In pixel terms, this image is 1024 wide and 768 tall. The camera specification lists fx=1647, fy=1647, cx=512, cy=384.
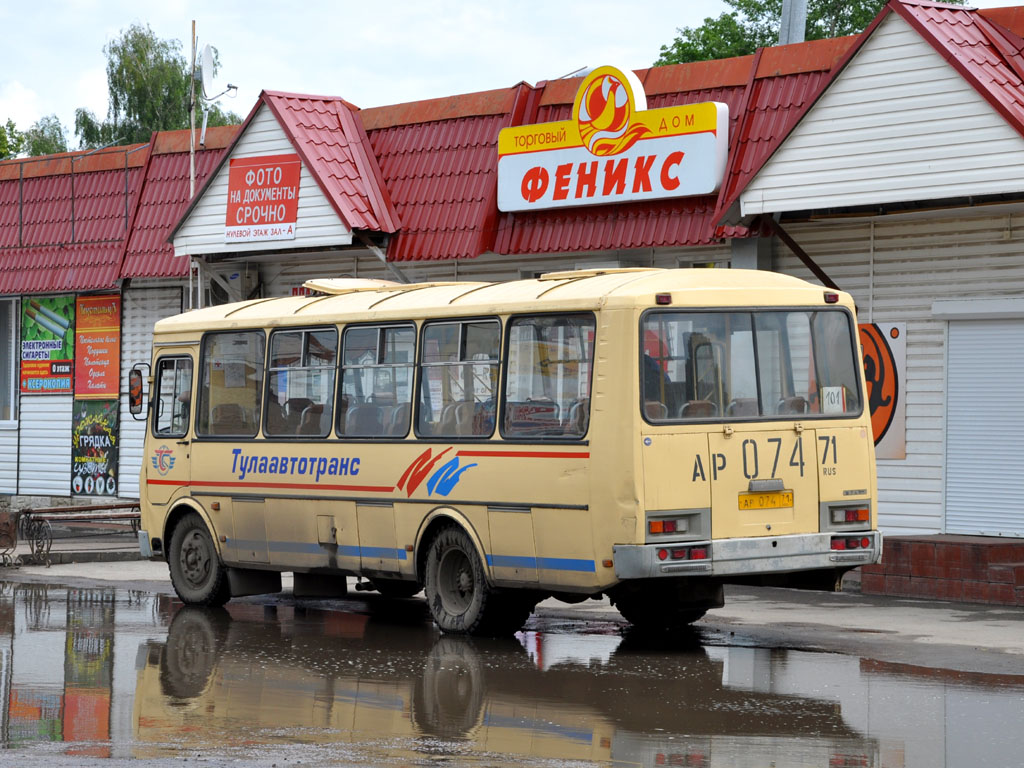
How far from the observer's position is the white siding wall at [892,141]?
627 inches

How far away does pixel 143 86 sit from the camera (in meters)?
62.4

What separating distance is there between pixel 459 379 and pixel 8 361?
58.3 feet

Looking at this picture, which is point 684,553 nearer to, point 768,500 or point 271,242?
point 768,500

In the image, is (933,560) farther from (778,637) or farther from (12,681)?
(12,681)

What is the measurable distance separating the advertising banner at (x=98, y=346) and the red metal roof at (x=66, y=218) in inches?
27.9

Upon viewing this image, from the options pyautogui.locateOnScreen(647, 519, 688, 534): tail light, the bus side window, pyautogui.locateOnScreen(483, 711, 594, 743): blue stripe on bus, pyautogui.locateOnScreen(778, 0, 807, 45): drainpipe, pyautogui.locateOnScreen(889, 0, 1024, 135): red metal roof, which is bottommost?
pyautogui.locateOnScreen(483, 711, 594, 743): blue stripe on bus

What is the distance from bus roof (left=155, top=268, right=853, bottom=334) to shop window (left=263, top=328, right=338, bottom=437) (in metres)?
0.17

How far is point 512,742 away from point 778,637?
4839 mm

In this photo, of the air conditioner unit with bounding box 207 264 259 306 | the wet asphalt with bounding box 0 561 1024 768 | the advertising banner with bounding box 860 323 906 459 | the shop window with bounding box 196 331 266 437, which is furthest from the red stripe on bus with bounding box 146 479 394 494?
the air conditioner unit with bounding box 207 264 259 306

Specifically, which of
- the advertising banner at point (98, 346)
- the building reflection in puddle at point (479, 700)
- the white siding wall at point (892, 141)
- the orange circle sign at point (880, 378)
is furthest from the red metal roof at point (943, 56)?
the advertising banner at point (98, 346)

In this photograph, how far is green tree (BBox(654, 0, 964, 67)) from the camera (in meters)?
54.7

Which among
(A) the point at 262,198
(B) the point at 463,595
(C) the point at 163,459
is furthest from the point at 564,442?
(A) the point at 262,198

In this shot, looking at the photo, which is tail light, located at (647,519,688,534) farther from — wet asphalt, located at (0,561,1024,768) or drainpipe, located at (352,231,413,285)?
drainpipe, located at (352,231,413,285)

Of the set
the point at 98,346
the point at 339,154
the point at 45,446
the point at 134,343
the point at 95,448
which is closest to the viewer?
the point at 339,154
